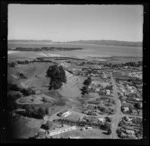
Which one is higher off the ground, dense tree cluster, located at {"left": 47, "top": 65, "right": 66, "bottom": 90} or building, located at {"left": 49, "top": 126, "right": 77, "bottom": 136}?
dense tree cluster, located at {"left": 47, "top": 65, "right": 66, "bottom": 90}

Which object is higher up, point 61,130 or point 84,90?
point 84,90

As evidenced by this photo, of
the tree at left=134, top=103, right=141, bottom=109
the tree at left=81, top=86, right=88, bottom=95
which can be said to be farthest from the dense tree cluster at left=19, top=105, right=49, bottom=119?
the tree at left=134, top=103, right=141, bottom=109

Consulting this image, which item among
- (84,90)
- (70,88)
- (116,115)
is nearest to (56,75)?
(70,88)

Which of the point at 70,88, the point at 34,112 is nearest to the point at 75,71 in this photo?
the point at 70,88

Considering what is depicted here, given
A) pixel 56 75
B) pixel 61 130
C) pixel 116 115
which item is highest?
pixel 56 75

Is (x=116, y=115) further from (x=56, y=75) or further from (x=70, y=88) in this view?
(x=56, y=75)

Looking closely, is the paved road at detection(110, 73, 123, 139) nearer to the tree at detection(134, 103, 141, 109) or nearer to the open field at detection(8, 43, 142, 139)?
Answer: the open field at detection(8, 43, 142, 139)
